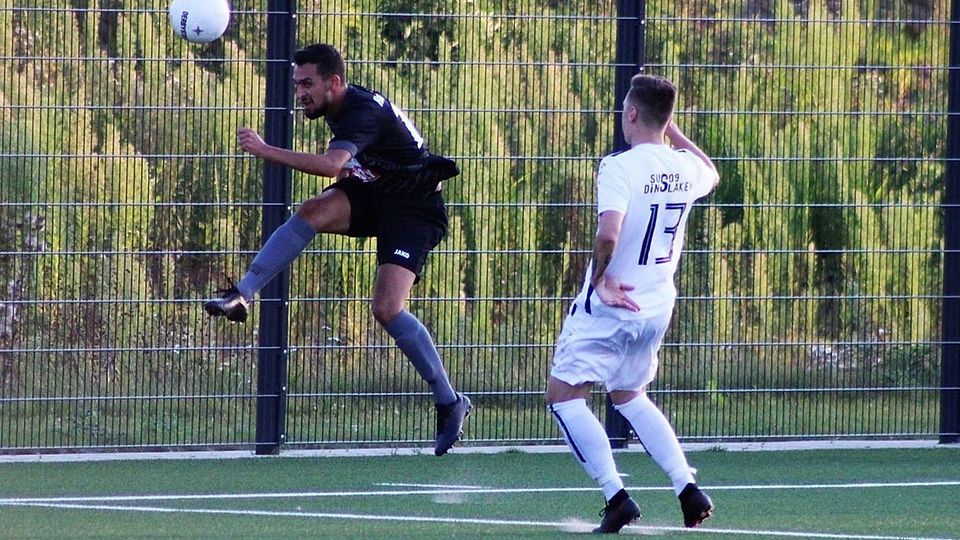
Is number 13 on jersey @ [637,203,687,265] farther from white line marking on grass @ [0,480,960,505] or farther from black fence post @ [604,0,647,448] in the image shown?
black fence post @ [604,0,647,448]

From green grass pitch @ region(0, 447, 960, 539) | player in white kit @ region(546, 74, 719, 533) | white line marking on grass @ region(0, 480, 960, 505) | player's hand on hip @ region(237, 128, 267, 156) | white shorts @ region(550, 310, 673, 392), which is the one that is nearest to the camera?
player in white kit @ region(546, 74, 719, 533)

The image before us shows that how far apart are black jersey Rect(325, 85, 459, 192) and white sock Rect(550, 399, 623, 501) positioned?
1831 mm

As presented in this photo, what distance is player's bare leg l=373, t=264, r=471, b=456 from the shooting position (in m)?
9.52

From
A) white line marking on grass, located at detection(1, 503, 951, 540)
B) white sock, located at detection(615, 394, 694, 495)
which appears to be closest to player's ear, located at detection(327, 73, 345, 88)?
white line marking on grass, located at detection(1, 503, 951, 540)

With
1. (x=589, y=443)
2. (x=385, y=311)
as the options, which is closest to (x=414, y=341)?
(x=385, y=311)

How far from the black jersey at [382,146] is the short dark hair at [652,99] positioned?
175 cm

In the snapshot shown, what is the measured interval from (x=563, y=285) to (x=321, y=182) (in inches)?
62.1

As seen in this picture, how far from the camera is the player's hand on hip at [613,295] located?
7.83 m

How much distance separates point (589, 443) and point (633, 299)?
64cm

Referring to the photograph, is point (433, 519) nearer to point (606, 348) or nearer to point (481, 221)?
point (606, 348)

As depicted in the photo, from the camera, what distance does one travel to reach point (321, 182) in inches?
439

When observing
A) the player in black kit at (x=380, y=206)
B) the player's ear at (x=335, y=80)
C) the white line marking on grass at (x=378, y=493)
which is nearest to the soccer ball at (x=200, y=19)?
the player in black kit at (x=380, y=206)

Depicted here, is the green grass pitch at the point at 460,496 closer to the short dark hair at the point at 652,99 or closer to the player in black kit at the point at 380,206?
the player in black kit at the point at 380,206

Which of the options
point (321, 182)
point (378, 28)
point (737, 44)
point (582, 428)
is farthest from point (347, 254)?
point (582, 428)
